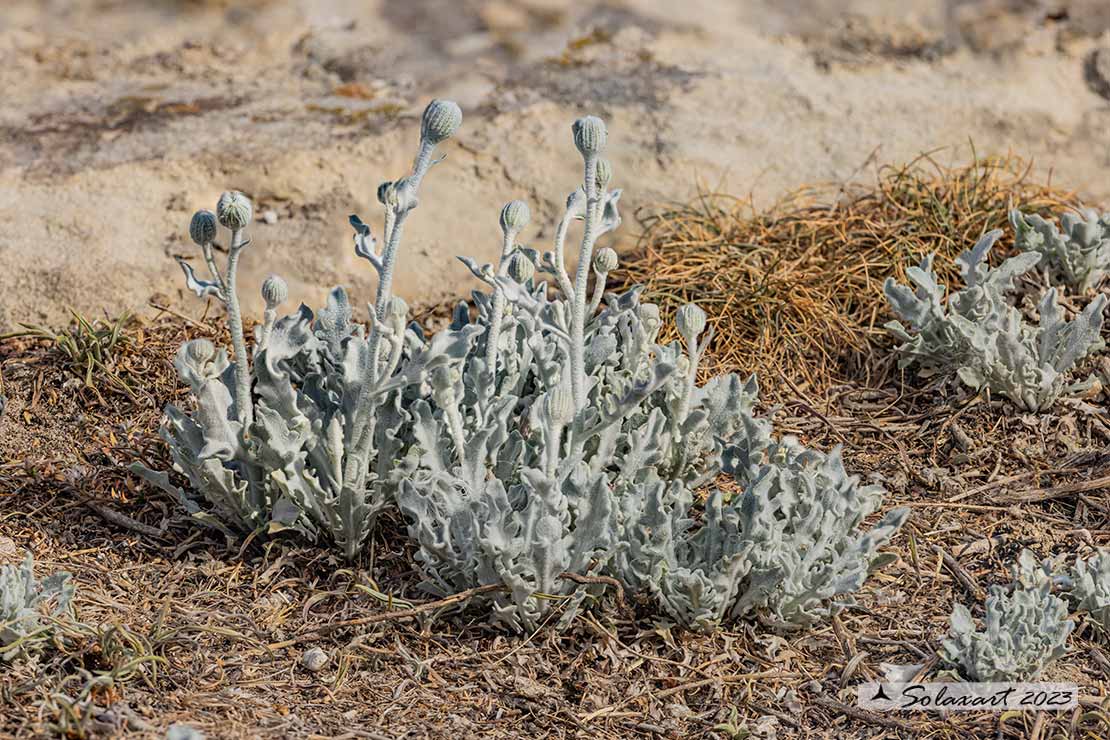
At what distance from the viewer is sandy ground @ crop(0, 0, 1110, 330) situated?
4449 millimetres

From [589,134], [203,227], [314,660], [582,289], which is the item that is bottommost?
[314,660]

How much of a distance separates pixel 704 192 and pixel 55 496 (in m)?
2.62

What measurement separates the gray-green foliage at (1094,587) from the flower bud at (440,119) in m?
1.83

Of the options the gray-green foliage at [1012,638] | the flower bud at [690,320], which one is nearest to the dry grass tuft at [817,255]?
the flower bud at [690,320]

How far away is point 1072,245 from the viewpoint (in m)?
4.20

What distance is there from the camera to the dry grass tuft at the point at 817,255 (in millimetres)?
4121

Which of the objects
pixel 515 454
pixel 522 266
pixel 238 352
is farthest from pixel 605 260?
pixel 238 352

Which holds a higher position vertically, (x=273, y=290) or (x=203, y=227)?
(x=203, y=227)

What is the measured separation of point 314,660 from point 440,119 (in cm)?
125

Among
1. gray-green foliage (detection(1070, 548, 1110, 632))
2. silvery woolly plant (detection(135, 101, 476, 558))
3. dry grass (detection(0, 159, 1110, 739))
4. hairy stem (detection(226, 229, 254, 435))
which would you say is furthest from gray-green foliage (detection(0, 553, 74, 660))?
gray-green foliage (detection(1070, 548, 1110, 632))

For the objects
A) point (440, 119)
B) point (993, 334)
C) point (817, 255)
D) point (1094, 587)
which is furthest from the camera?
point (817, 255)

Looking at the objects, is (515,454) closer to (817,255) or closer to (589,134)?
(589,134)

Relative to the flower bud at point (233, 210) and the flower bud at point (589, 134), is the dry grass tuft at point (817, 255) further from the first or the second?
the flower bud at point (233, 210)

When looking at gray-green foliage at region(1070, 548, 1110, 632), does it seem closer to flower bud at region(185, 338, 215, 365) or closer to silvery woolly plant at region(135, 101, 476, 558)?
silvery woolly plant at region(135, 101, 476, 558)
